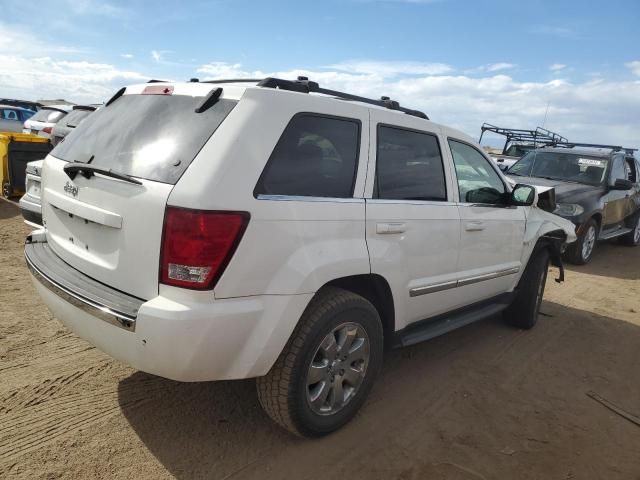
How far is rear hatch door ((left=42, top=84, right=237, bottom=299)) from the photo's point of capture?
2.25 metres

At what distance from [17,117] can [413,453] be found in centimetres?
1827

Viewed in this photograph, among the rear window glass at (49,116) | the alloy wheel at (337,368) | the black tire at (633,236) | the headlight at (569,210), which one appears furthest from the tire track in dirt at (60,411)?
the black tire at (633,236)

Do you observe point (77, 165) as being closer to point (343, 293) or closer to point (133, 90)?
point (133, 90)

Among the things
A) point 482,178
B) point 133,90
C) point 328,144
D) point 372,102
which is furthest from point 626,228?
point 133,90

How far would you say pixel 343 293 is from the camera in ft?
9.02

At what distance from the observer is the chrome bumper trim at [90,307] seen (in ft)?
7.29

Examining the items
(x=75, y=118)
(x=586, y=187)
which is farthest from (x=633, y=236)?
(x=75, y=118)

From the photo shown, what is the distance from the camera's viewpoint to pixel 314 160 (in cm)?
265

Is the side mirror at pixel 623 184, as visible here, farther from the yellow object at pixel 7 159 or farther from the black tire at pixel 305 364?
the yellow object at pixel 7 159

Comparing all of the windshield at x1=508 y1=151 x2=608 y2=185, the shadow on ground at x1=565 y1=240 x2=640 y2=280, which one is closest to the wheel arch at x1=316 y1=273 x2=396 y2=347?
the shadow on ground at x1=565 y1=240 x2=640 y2=280

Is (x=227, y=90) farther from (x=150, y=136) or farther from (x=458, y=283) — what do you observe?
(x=458, y=283)

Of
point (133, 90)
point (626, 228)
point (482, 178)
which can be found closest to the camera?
point (133, 90)

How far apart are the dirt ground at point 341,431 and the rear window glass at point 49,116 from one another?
889 cm

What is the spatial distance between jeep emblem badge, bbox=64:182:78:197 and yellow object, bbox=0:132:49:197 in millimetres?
6087
